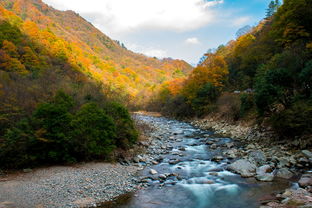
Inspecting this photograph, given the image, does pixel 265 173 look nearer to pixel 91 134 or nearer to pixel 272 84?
pixel 272 84

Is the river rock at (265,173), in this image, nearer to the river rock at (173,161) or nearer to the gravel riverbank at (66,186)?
the river rock at (173,161)

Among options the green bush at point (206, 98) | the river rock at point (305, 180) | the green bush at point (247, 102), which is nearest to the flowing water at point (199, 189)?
the river rock at point (305, 180)

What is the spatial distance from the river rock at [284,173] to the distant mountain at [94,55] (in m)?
46.7

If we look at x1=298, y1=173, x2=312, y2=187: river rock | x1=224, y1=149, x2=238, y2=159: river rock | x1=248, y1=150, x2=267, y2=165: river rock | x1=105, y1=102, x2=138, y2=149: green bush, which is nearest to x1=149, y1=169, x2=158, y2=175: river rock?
x1=105, y1=102, x2=138, y2=149: green bush

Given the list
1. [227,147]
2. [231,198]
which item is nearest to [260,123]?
[227,147]

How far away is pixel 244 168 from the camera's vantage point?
10789mm

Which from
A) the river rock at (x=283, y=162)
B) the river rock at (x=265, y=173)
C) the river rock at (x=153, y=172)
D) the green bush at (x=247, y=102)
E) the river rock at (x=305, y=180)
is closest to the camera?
the river rock at (x=305, y=180)

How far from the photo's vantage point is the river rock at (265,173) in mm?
9523

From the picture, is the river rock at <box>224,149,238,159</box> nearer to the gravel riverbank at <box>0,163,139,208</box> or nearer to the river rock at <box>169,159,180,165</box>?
the river rock at <box>169,159,180,165</box>

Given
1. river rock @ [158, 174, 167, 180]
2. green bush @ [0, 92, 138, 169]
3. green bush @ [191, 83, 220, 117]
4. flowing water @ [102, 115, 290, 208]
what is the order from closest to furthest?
flowing water @ [102, 115, 290, 208] < green bush @ [0, 92, 138, 169] < river rock @ [158, 174, 167, 180] < green bush @ [191, 83, 220, 117]

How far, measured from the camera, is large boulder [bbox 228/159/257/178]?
10.3 metres

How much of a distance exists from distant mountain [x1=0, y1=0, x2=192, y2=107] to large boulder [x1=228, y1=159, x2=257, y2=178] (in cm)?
4487

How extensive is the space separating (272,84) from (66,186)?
1389 cm

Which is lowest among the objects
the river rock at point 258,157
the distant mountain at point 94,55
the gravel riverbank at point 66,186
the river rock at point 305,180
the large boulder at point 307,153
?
the gravel riverbank at point 66,186
